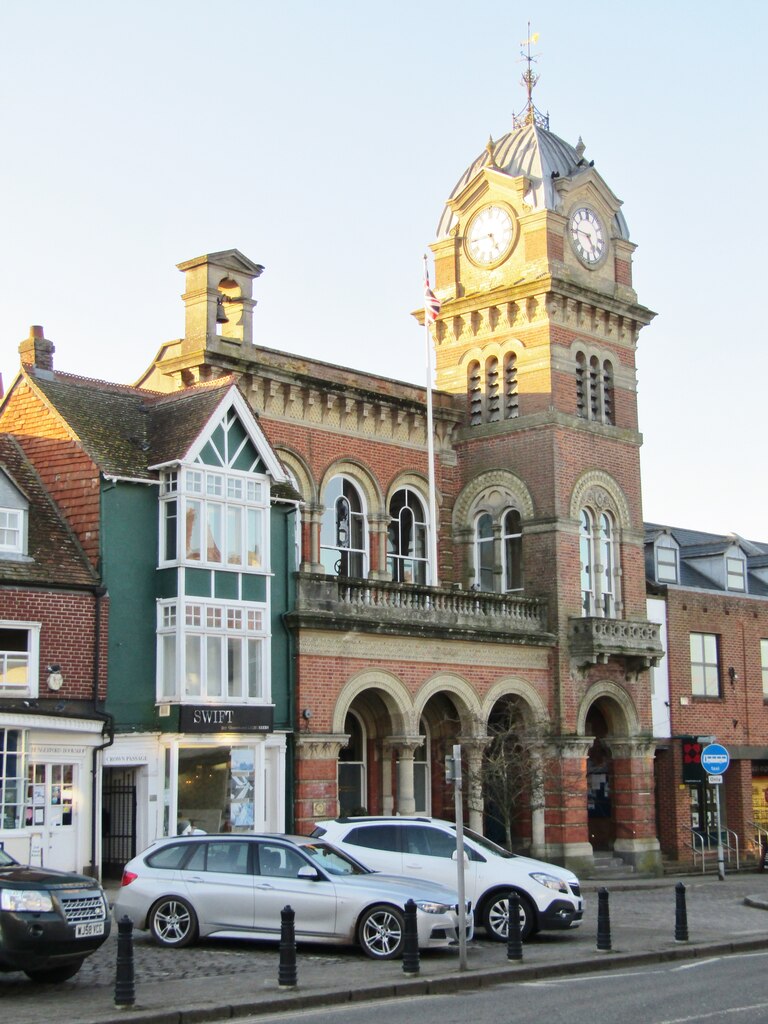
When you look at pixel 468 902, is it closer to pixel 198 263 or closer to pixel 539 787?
pixel 539 787

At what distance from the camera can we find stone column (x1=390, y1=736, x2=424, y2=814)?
3234 centimetres

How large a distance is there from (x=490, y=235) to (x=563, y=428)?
5.55 m

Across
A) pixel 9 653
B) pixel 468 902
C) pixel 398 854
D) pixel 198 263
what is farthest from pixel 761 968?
pixel 198 263

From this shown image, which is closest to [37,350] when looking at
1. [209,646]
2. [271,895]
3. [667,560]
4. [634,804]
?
[209,646]

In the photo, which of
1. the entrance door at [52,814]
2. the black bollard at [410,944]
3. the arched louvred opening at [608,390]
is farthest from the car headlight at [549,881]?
the arched louvred opening at [608,390]

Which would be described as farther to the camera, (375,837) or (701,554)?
(701,554)

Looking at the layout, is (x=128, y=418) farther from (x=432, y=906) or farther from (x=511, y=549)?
(x=432, y=906)

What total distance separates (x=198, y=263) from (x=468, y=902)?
17.3m

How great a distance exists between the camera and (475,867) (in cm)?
2123

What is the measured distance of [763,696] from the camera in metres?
45.1

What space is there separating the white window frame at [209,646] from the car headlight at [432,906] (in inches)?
399

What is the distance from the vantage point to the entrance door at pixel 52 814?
25984mm

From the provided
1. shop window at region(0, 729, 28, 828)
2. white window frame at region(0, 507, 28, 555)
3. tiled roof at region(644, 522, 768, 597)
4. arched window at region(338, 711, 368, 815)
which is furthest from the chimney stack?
tiled roof at region(644, 522, 768, 597)

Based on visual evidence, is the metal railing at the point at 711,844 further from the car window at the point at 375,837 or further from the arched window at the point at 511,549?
the car window at the point at 375,837
